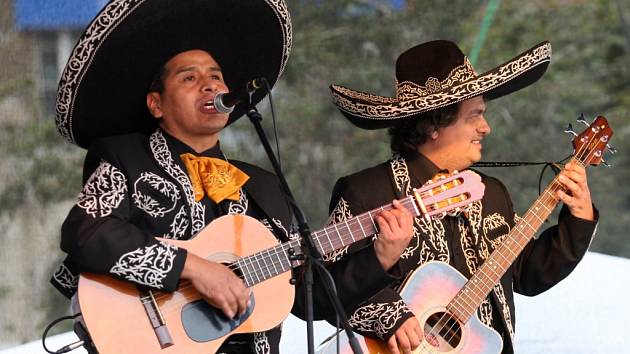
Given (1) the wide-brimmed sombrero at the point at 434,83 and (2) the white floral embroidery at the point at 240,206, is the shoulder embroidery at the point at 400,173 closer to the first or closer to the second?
(1) the wide-brimmed sombrero at the point at 434,83

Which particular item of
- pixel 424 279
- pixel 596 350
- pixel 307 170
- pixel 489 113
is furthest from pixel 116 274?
pixel 489 113

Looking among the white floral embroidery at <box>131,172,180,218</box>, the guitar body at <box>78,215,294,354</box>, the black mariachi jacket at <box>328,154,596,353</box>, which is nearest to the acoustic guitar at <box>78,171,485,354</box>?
the guitar body at <box>78,215,294,354</box>

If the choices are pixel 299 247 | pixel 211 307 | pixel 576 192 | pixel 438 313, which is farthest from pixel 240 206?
pixel 576 192

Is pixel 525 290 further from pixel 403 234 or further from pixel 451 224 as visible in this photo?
pixel 403 234

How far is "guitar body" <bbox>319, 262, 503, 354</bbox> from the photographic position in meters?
3.48

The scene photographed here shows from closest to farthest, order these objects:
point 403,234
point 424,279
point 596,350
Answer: point 403,234
point 424,279
point 596,350

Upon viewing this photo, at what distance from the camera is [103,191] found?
303 centimetres

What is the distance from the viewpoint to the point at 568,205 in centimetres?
357

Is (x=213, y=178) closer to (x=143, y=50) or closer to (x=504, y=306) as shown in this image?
(x=143, y=50)

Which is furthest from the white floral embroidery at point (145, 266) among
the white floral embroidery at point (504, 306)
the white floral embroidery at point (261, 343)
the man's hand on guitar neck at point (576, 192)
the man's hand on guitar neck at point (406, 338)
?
the man's hand on guitar neck at point (576, 192)

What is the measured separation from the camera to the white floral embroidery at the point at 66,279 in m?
3.11

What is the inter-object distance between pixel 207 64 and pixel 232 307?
753 millimetres

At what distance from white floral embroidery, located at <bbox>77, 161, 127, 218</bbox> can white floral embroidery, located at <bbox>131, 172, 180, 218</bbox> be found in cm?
4

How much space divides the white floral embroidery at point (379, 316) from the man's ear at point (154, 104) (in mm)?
900
